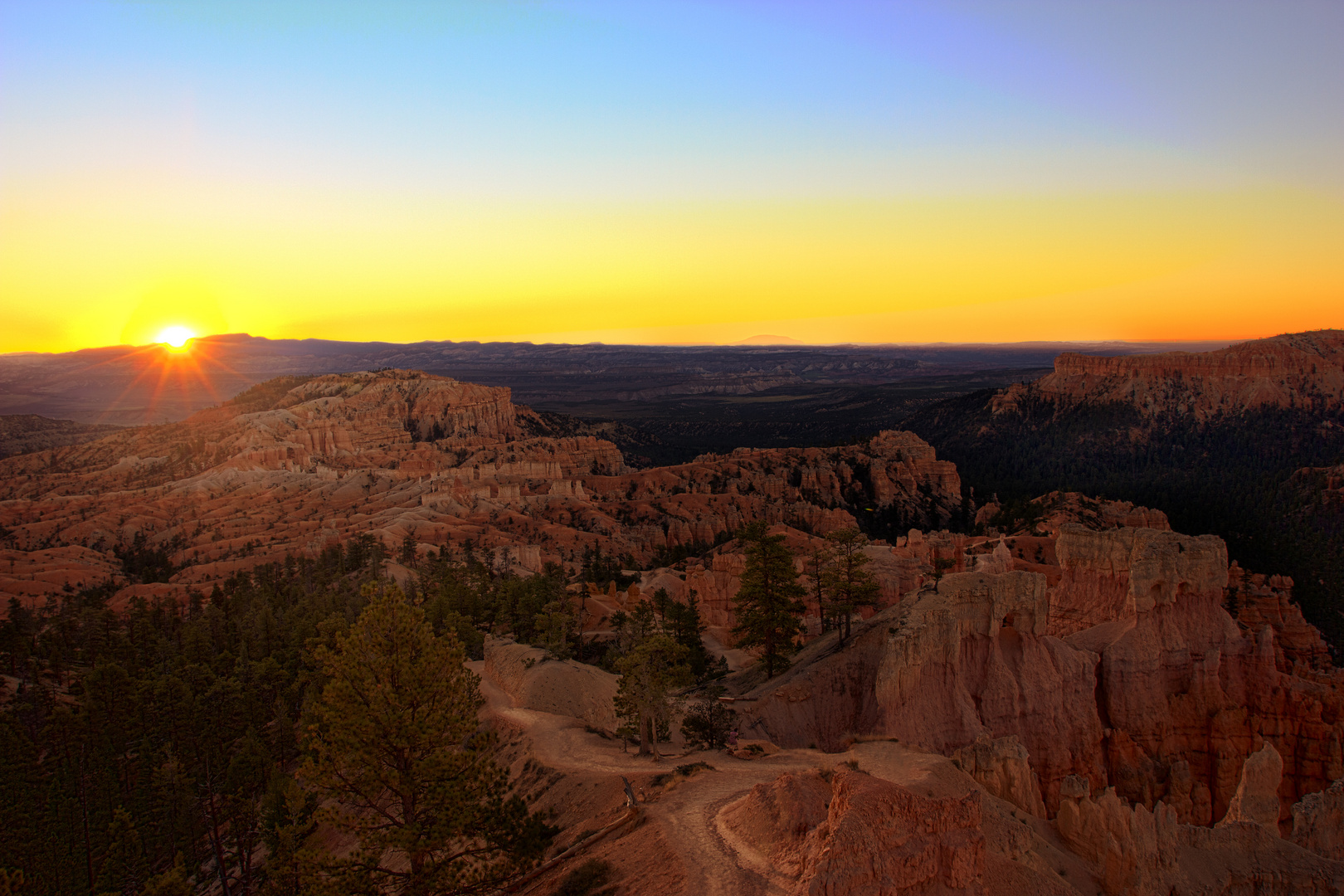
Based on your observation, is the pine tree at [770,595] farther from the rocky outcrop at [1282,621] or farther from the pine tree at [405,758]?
the rocky outcrop at [1282,621]

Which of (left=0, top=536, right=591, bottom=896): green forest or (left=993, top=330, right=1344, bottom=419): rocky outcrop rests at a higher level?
(left=993, top=330, right=1344, bottom=419): rocky outcrop

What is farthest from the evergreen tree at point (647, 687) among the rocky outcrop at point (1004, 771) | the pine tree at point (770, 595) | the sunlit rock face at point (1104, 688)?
the pine tree at point (770, 595)

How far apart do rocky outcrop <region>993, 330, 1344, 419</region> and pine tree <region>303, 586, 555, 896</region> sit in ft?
427

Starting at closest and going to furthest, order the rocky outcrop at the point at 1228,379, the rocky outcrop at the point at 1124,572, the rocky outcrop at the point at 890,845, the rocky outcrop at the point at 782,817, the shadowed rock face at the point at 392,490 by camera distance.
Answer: the rocky outcrop at the point at 890,845 < the rocky outcrop at the point at 782,817 < the rocky outcrop at the point at 1124,572 < the shadowed rock face at the point at 392,490 < the rocky outcrop at the point at 1228,379

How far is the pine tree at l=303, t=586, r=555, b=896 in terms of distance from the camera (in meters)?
14.3

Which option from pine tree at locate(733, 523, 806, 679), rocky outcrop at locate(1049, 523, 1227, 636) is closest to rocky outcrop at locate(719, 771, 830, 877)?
pine tree at locate(733, 523, 806, 679)

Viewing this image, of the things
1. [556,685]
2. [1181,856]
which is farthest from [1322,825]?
[556,685]

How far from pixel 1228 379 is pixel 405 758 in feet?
457

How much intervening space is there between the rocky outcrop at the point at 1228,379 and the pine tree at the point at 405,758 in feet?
427

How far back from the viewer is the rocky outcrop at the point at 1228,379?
115 metres

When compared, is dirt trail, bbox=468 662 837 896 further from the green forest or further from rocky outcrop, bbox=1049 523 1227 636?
rocky outcrop, bbox=1049 523 1227 636

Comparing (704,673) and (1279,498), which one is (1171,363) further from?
(704,673)

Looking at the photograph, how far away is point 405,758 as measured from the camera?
15.0 meters

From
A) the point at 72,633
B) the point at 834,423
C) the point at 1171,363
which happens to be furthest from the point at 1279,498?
the point at 834,423
